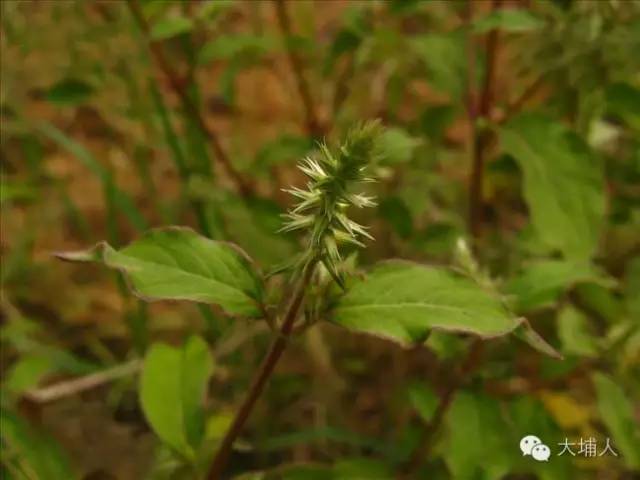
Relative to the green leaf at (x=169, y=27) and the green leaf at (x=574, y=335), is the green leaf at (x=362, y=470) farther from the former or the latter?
the green leaf at (x=169, y=27)

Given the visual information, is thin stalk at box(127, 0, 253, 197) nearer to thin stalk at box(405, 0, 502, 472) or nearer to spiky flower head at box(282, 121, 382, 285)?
thin stalk at box(405, 0, 502, 472)

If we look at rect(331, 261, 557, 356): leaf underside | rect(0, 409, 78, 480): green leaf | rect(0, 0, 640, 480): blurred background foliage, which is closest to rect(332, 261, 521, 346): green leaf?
rect(331, 261, 557, 356): leaf underside

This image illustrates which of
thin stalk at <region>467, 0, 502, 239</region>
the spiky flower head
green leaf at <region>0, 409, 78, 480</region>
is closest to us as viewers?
the spiky flower head

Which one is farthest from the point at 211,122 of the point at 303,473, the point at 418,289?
the point at 418,289

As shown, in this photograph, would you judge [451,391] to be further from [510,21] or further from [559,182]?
[510,21]

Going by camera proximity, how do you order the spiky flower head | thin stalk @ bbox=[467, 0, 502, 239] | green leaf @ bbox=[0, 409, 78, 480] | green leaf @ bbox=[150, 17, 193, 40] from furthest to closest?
thin stalk @ bbox=[467, 0, 502, 239], green leaf @ bbox=[150, 17, 193, 40], green leaf @ bbox=[0, 409, 78, 480], the spiky flower head

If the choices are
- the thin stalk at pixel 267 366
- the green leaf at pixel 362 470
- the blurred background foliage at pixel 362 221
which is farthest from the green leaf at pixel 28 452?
the green leaf at pixel 362 470
